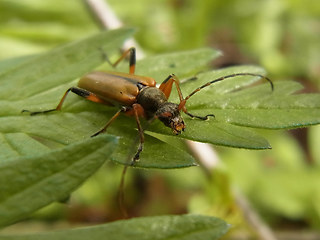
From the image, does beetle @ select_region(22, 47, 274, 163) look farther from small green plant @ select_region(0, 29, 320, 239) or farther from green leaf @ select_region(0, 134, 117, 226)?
green leaf @ select_region(0, 134, 117, 226)

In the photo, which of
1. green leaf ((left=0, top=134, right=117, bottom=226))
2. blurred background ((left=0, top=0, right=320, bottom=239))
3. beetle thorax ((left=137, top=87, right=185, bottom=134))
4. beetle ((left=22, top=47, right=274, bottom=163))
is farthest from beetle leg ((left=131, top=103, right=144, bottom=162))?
blurred background ((left=0, top=0, right=320, bottom=239))

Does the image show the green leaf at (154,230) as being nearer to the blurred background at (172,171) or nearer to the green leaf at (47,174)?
the green leaf at (47,174)

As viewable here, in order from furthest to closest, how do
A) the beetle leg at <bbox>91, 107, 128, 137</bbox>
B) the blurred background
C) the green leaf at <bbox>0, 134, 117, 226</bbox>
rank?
the blurred background
the beetle leg at <bbox>91, 107, 128, 137</bbox>
the green leaf at <bbox>0, 134, 117, 226</bbox>

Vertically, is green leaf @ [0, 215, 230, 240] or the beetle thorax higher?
the beetle thorax

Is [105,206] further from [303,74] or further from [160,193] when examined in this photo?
[303,74]

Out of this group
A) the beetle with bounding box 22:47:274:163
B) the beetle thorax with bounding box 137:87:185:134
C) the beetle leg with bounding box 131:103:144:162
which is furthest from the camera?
the beetle with bounding box 22:47:274:163

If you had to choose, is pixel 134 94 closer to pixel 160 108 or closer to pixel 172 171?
pixel 160 108

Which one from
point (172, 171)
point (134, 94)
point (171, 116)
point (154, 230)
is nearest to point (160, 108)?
point (171, 116)
